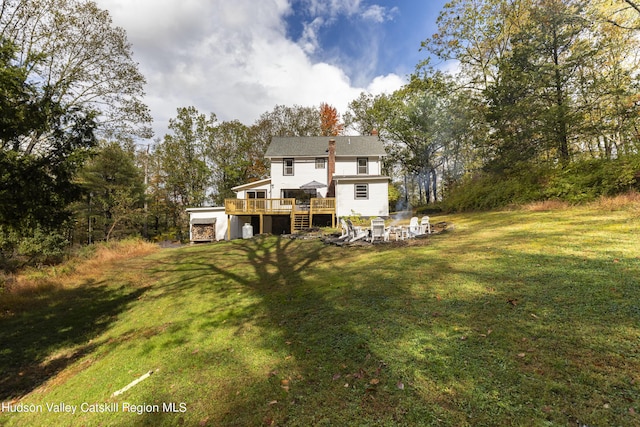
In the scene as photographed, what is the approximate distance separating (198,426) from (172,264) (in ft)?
35.8

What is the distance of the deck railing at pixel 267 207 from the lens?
1923 centimetres

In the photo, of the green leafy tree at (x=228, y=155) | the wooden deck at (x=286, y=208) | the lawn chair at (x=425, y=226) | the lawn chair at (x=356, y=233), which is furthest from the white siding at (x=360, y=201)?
the green leafy tree at (x=228, y=155)

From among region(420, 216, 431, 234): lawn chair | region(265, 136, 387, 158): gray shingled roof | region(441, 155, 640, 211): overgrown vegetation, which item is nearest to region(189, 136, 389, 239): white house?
region(265, 136, 387, 158): gray shingled roof

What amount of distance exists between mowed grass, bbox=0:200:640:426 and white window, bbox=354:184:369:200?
11.9 m

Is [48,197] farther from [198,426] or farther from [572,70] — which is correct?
[572,70]

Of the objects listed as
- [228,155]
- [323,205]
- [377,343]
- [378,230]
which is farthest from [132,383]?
[228,155]

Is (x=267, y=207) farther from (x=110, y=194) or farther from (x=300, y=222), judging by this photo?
(x=110, y=194)

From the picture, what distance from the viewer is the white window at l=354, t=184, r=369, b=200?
19.7 metres

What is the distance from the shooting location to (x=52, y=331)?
6.34 metres

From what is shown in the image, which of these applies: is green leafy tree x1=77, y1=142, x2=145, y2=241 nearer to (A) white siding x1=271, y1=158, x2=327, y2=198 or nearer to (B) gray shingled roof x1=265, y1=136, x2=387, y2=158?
(A) white siding x1=271, y1=158, x2=327, y2=198

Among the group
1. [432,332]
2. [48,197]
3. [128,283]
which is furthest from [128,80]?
[432,332]

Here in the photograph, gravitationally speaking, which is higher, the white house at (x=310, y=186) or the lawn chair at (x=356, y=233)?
the white house at (x=310, y=186)

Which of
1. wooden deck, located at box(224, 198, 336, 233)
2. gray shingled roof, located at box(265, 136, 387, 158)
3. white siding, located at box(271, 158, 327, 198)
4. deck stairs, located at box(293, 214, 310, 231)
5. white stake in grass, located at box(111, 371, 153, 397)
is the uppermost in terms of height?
gray shingled roof, located at box(265, 136, 387, 158)

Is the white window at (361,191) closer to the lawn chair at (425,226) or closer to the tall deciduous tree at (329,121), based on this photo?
the lawn chair at (425,226)
